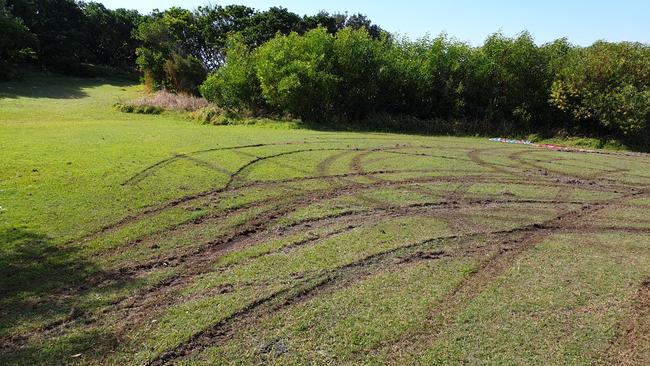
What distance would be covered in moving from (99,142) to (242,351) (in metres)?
14.6

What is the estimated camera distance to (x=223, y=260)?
711 centimetres

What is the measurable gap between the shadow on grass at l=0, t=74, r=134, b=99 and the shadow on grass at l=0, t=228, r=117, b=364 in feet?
116

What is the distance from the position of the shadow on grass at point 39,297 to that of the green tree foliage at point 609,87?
23.7 metres

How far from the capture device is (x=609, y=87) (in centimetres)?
2353

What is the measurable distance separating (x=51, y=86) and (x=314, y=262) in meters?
47.1

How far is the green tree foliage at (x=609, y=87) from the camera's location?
22125 mm

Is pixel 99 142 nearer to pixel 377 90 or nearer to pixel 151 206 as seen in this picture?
pixel 151 206

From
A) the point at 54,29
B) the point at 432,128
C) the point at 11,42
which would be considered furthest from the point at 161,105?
the point at 54,29

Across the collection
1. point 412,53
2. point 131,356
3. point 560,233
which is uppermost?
point 412,53

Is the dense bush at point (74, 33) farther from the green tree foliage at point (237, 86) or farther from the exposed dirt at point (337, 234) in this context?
the exposed dirt at point (337, 234)

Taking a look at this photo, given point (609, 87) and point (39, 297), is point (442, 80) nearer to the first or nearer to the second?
point (609, 87)

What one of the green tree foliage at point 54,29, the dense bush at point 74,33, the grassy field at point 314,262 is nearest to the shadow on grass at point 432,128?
the grassy field at point 314,262

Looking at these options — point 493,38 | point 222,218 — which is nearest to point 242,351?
point 222,218

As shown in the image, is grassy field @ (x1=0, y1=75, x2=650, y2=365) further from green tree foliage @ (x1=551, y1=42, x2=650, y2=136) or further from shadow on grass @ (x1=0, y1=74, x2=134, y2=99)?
shadow on grass @ (x1=0, y1=74, x2=134, y2=99)
